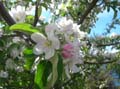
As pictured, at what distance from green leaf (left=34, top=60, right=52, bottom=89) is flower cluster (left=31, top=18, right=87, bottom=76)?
0.04 m

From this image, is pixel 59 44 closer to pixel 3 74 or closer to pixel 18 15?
pixel 18 15

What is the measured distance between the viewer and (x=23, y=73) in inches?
160

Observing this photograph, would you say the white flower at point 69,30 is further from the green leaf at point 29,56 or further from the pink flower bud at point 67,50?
the green leaf at point 29,56

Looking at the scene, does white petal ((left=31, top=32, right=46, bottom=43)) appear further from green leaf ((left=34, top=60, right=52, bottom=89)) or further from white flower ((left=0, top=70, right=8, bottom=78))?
white flower ((left=0, top=70, right=8, bottom=78))

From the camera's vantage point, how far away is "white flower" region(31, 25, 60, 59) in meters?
1.61

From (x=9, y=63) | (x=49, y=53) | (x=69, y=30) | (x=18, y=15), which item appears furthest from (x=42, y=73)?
(x=9, y=63)

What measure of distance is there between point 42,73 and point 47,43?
0.40 ft

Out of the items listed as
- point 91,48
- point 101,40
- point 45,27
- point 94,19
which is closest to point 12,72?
point 91,48

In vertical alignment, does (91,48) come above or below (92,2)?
below

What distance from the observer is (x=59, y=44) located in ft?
5.34

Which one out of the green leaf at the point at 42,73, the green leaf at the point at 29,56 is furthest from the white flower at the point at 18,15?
the green leaf at the point at 42,73

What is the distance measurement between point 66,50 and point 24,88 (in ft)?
7.51

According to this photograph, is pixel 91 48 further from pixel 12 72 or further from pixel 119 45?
pixel 12 72

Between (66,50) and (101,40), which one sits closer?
(66,50)
